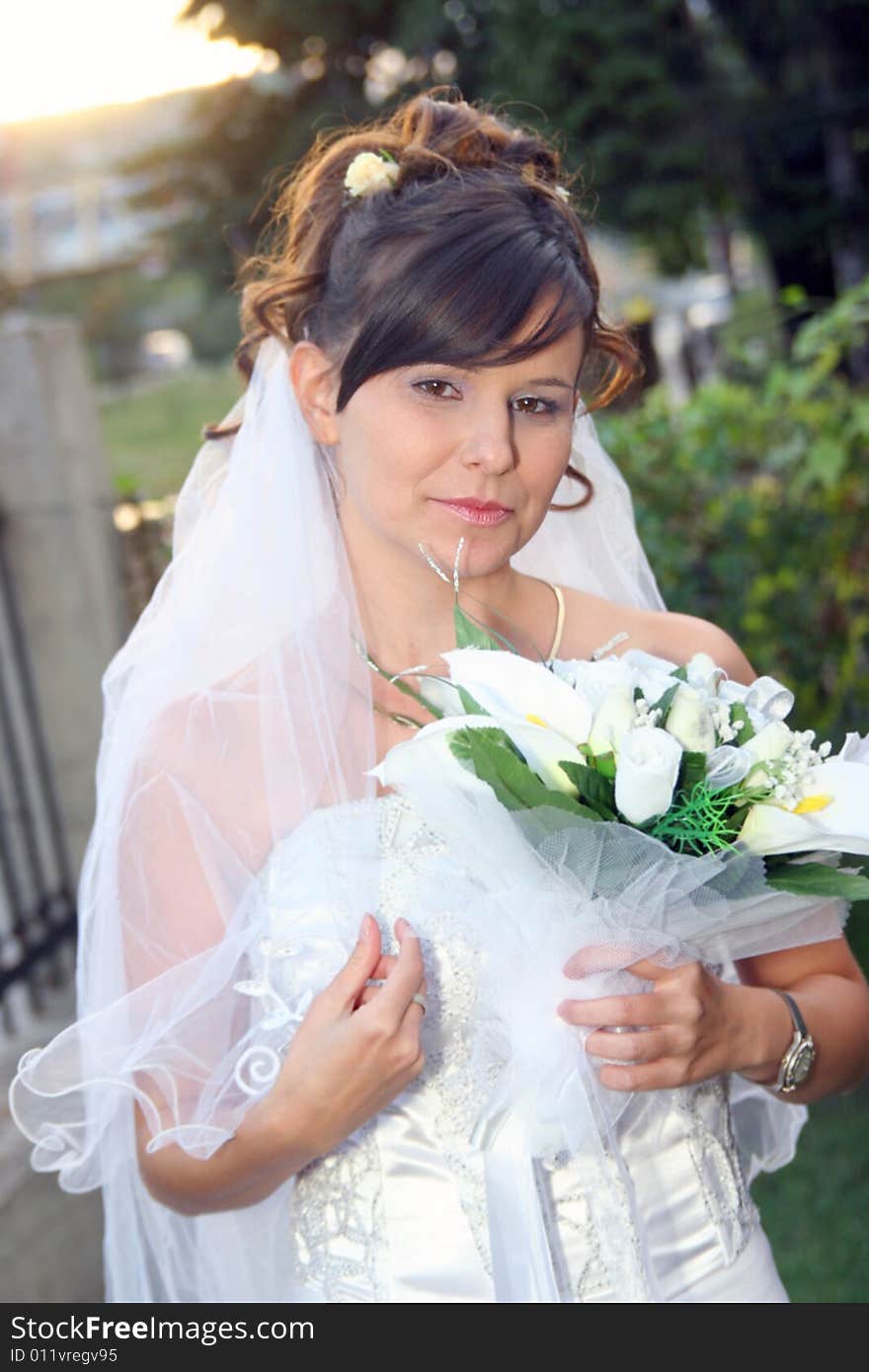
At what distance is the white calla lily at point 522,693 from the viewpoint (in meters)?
1.79

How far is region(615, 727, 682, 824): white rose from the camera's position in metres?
1.66

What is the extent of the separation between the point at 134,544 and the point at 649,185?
9626 mm

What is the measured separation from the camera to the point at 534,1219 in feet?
6.59

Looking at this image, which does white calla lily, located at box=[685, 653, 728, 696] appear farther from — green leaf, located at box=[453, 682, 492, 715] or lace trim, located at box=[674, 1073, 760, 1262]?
lace trim, located at box=[674, 1073, 760, 1262]

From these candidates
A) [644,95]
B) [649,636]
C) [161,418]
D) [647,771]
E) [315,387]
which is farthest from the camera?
[161,418]

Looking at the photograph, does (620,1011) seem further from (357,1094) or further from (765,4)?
(765,4)

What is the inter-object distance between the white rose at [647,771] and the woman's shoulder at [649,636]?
2.64 ft

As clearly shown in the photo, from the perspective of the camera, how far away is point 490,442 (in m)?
2.12

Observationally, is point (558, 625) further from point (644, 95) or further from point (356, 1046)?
point (644, 95)

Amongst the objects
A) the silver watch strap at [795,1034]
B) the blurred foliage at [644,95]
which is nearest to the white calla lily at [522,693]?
the silver watch strap at [795,1034]

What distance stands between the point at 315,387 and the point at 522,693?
0.83 metres

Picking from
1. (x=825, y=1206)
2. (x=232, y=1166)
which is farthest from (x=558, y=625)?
(x=825, y=1206)
